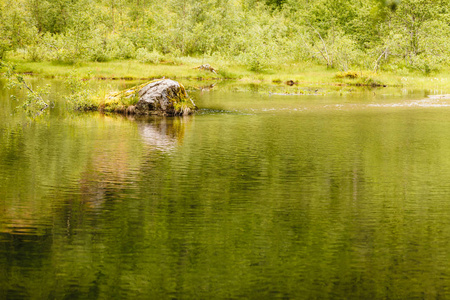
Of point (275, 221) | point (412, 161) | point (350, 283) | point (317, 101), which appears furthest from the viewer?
point (317, 101)

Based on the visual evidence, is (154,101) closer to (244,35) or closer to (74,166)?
(74,166)

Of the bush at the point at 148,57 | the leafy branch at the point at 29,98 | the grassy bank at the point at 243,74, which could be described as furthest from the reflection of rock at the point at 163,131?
the bush at the point at 148,57

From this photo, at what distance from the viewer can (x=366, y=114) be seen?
2670 cm

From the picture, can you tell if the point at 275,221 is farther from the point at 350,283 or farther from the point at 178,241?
the point at 350,283

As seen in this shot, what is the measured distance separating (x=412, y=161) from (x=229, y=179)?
565cm

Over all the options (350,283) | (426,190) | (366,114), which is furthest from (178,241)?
(366,114)

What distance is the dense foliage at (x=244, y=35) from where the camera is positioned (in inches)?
2196

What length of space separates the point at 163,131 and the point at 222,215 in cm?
1118

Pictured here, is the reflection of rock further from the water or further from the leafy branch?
the leafy branch

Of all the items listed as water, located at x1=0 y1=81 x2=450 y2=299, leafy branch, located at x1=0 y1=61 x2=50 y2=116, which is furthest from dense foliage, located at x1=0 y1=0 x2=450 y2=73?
water, located at x1=0 y1=81 x2=450 y2=299

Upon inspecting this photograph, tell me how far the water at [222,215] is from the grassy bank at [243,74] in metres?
31.9

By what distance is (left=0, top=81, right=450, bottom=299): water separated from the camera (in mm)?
6605

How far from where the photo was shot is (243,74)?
181 feet

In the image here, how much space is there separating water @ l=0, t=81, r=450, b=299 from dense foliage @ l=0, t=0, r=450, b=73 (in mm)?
38728
